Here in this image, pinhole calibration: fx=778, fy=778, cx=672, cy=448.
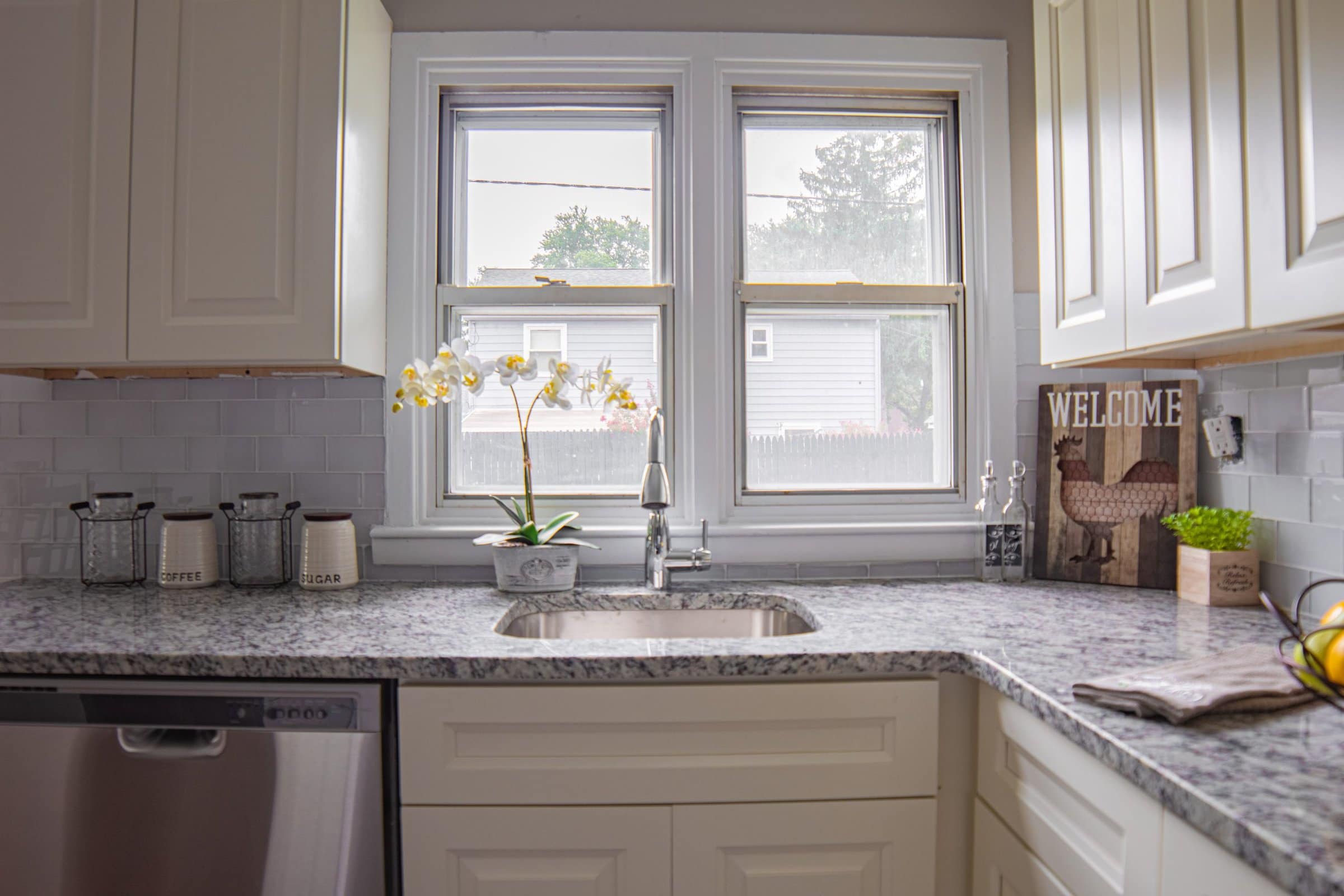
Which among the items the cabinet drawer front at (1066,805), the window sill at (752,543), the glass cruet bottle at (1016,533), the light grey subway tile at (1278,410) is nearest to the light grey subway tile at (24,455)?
the window sill at (752,543)

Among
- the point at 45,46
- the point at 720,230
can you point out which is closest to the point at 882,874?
the point at 720,230

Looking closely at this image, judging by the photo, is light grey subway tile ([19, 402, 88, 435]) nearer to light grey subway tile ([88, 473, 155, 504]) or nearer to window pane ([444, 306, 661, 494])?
light grey subway tile ([88, 473, 155, 504])

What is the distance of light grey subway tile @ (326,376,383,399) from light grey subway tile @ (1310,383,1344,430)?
6.38ft

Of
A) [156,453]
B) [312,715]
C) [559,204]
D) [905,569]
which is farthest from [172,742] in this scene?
[905,569]

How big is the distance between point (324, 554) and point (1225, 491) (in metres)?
1.97

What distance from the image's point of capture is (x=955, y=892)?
128 centimetres

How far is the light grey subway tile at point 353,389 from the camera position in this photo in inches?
75.3

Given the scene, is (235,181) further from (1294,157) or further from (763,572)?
(1294,157)

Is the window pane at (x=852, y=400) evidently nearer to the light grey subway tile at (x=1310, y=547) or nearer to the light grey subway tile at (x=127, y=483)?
the light grey subway tile at (x=1310, y=547)

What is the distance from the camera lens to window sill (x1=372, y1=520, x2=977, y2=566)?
188cm

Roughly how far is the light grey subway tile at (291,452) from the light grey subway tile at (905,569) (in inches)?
54.7

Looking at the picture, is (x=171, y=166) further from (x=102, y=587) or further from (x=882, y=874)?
(x=882, y=874)

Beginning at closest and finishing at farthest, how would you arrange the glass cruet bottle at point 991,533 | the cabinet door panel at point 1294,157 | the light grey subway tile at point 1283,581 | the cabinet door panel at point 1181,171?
the cabinet door panel at point 1294,157, the cabinet door panel at point 1181,171, the light grey subway tile at point 1283,581, the glass cruet bottle at point 991,533

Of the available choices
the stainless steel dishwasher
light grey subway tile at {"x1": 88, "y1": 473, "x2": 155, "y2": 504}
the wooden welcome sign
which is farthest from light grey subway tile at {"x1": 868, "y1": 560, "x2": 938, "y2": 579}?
light grey subway tile at {"x1": 88, "y1": 473, "x2": 155, "y2": 504}
